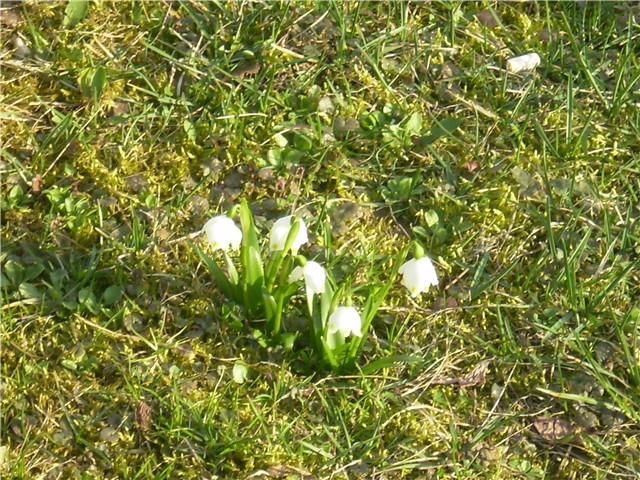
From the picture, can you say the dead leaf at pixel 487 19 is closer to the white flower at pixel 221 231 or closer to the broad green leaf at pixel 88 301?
the white flower at pixel 221 231

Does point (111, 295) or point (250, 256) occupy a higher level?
point (250, 256)

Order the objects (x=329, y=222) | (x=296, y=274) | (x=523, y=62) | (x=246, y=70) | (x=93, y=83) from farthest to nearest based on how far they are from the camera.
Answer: (x=523, y=62), (x=246, y=70), (x=93, y=83), (x=329, y=222), (x=296, y=274)

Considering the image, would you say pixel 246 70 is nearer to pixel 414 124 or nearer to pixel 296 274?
pixel 414 124

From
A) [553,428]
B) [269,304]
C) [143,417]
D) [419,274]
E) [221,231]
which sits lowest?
[553,428]

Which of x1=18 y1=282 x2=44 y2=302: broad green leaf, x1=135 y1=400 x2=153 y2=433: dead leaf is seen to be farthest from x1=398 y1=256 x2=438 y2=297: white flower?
x1=18 y1=282 x2=44 y2=302: broad green leaf

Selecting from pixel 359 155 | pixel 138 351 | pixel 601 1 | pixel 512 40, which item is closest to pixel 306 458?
pixel 138 351

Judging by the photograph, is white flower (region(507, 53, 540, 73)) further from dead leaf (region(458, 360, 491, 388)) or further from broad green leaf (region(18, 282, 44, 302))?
broad green leaf (region(18, 282, 44, 302))

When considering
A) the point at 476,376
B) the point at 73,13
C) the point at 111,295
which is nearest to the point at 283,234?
the point at 111,295

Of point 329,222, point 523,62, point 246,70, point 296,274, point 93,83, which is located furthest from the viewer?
point 523,62
